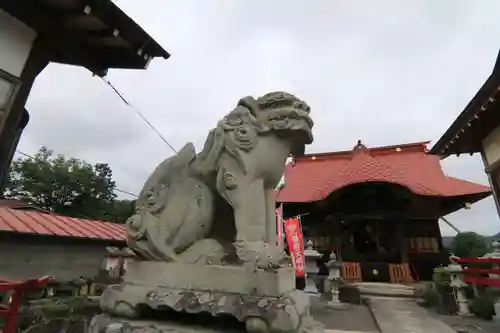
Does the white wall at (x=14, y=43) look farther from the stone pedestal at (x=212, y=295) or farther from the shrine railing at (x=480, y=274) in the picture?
the shrine railing at (x=480, y=274)

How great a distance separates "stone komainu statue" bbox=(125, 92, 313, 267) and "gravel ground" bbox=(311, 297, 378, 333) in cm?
347

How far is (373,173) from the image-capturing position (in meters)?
8.91

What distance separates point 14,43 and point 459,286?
8.17 m

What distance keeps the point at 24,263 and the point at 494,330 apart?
23.0ft

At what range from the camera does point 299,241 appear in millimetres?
6656

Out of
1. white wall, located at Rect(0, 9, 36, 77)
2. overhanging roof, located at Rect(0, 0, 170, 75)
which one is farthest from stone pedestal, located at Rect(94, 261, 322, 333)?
overhanging roof, located at Rect(0, 0, 170, 75)

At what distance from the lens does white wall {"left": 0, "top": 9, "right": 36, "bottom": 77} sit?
343cm

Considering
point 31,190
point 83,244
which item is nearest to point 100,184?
point 31,190

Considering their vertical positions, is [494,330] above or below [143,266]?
below

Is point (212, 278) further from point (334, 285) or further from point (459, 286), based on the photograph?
point (459, 286)

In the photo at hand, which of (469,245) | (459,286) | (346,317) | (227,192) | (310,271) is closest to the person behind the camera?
(227,192)

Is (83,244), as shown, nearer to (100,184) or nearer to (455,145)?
(455,145)

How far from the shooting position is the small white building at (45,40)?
3477 mm

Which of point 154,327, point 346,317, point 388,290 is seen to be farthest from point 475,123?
point 154,327
